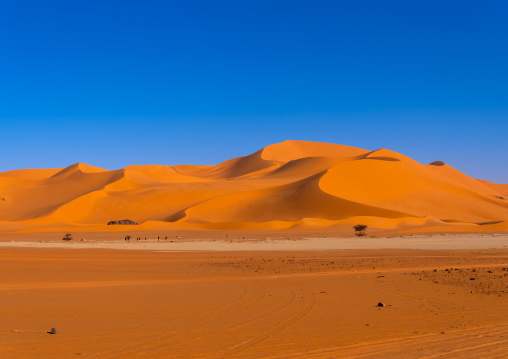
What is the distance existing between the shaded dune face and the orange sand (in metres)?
51.4

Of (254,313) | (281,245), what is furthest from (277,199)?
(254,313)

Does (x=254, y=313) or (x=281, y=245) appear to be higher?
(x=281, y=245)

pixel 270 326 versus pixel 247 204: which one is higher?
pixel 247 204

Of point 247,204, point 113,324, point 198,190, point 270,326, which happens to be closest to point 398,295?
point 270,326

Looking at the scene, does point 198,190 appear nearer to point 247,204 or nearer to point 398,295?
point 247,204

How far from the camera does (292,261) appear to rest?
78.8 ft

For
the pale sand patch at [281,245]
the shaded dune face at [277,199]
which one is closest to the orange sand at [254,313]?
the pale sand patch at [281,245]

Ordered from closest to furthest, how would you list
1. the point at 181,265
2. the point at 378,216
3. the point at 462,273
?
1. the point at 462,273
2. the point at 181,265
3. the point at 378,216

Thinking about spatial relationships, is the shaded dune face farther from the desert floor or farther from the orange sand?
the desert floor

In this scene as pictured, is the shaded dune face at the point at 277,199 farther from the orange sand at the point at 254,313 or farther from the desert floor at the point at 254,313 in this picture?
the desert floor at the point at 254,313

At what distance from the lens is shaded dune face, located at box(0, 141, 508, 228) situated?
81.9m

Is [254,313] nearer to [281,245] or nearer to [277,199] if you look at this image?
[281,245]

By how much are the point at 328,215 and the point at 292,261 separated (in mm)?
56459

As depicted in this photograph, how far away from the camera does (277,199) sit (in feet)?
297
